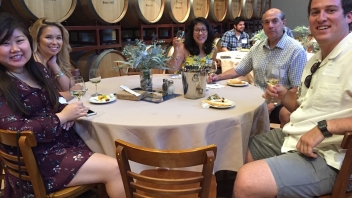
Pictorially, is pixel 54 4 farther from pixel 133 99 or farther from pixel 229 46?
pixel 229 46

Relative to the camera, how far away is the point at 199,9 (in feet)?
18.0

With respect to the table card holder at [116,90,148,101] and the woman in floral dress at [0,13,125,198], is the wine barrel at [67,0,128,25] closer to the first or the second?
the table card holder at [116,90,148,101]

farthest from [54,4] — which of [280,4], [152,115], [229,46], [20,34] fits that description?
[280,4]

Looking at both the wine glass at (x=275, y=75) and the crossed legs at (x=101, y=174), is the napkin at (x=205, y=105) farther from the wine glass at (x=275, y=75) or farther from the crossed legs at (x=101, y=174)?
the crossed legs at (x=101, y=174)

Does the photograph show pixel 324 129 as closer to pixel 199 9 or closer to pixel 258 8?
pixel 199 9

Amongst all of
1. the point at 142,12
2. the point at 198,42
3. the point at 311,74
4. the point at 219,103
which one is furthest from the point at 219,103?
the point at 142,12

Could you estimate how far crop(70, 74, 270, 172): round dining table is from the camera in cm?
154

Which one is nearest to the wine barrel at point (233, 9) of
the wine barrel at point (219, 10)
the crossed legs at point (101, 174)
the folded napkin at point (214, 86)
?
the wine barrel at point (219, 10)

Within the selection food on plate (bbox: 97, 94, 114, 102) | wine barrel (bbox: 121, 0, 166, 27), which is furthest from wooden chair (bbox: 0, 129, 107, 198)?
wine barrel (bbox: 121, 0, 166, 27)

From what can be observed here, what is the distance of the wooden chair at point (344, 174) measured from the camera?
4.03 feet

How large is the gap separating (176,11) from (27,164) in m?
3.93

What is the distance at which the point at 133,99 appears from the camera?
6.62 ft

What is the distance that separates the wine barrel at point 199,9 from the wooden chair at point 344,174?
420 centimetres

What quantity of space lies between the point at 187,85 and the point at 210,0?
398 centimetres
